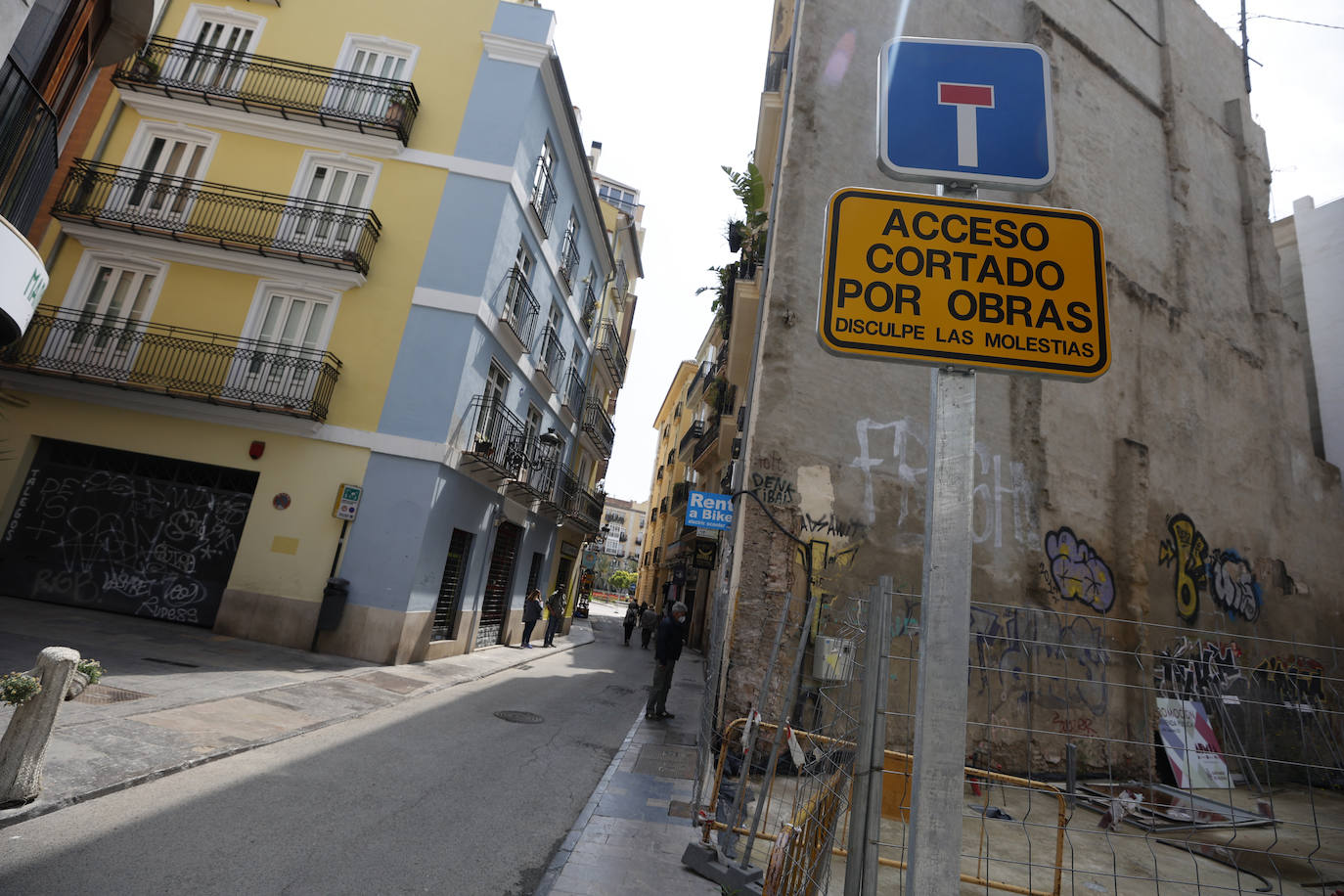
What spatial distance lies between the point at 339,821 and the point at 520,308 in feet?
41.3

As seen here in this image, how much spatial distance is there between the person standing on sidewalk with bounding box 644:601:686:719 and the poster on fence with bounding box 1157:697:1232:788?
7176mm

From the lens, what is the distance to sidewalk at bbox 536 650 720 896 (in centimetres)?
436

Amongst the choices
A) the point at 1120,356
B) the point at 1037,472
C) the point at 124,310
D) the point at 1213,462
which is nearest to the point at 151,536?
the point at 124,310

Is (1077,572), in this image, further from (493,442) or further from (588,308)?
(588,308)

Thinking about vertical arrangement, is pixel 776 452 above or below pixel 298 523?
above

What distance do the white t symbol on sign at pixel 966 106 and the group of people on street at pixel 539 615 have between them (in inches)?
679

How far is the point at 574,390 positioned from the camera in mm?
22219

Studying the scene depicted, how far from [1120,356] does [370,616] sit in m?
14.6

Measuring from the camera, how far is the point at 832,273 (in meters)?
2.15

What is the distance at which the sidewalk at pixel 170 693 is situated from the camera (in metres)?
4.99

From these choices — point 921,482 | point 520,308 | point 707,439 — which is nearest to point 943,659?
point 921,482

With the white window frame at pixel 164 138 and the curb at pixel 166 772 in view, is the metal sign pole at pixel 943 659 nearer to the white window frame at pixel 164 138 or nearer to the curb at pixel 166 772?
the curb at pixel 166 772

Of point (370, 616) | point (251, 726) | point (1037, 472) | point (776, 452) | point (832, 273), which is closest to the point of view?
point (832, 273)

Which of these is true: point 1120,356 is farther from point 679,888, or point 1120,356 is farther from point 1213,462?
point 679,888
